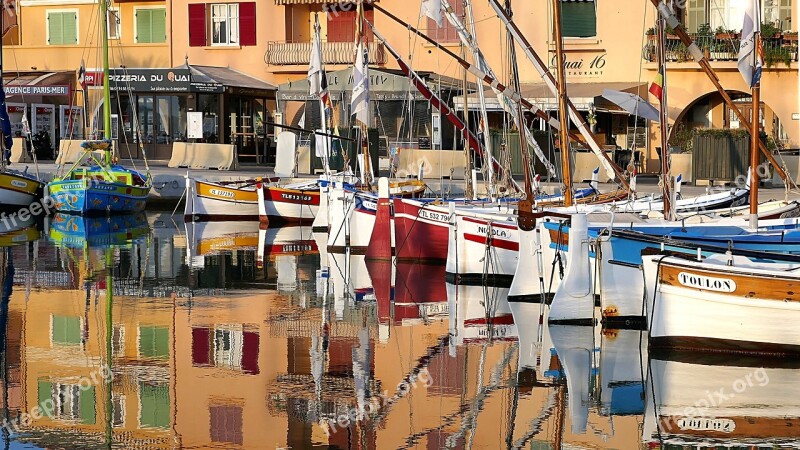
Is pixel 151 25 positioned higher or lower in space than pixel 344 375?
higher

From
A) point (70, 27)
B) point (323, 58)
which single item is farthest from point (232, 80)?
point (70, 27)

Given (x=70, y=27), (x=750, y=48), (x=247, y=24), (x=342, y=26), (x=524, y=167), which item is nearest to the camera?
(x=750, y=48)

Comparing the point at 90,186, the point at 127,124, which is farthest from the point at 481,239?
the point at 127,124

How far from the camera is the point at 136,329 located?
62.4 feet

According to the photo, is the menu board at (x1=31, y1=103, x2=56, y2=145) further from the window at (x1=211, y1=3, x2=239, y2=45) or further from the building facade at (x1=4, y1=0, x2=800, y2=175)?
the window at (x1=211, y1=3, x2=239, y2=45)

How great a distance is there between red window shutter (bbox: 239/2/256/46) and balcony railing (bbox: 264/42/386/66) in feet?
3.57

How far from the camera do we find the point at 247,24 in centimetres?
5344

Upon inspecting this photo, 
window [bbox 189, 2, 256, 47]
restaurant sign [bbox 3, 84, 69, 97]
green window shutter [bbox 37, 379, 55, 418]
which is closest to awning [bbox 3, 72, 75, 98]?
restaurant sign [bbox 3, 84, 69, 97]

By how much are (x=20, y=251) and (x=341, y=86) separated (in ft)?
57.7

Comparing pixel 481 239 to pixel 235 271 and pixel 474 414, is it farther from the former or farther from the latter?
pixel 474 414

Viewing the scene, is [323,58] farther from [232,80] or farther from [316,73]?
[316,73]

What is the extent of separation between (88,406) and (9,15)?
4418 centimetres

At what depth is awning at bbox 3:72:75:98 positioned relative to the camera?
53.5 metres

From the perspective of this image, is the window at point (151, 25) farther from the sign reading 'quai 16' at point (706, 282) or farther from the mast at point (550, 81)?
the sign reading 'quai 16' at point (706, 282)
